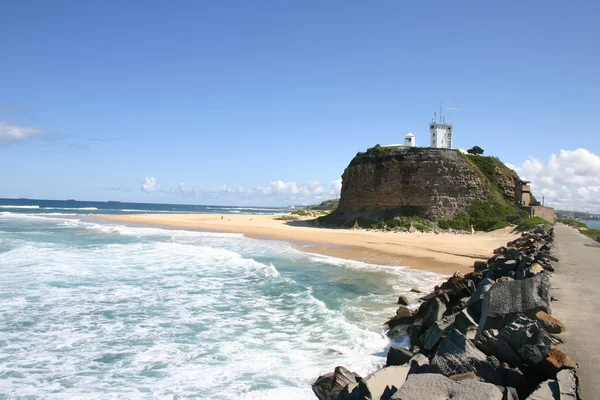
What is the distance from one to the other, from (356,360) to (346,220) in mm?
38212

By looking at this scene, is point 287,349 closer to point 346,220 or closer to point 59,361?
point 59,361

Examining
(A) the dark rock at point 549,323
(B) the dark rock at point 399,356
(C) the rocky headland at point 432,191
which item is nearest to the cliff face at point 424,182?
(C) the rocky headland at point 432,191

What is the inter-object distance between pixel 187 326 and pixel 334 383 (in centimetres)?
550

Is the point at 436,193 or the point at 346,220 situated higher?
the point at 436,193

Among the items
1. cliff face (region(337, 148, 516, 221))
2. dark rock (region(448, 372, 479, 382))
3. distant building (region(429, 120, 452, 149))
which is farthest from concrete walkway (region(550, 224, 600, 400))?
distant building (region(429, 120, 452, 149))

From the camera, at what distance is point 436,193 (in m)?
40.2

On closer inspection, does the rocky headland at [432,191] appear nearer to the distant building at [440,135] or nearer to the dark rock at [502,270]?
the distant building at [440,135]

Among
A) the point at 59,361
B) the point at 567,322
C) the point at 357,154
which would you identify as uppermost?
the point at 357,154

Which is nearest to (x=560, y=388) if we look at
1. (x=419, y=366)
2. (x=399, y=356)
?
(x=419, y=366)

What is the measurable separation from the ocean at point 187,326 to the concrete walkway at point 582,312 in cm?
318

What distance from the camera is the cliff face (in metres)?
40.1

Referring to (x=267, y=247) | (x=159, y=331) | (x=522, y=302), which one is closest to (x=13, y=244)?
(x=267, y=247)

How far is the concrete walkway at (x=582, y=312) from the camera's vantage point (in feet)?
15.2

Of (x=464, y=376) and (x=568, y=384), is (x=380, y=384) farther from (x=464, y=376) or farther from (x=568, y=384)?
(x=568, y=384)
